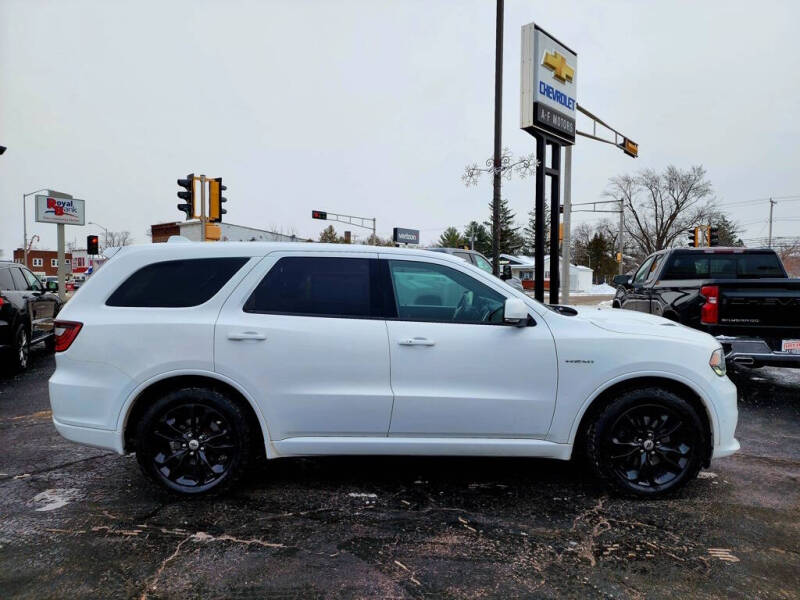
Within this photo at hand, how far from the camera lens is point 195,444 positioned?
3.57 m

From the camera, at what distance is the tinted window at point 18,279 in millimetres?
8852

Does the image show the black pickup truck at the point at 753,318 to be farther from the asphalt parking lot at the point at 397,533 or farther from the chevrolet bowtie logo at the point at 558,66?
the chevrolet bowtie logo at the point at 558,66

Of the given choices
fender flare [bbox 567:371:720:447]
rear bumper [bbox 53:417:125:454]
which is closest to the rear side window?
rear bumper [bbox 53:417:125:454]

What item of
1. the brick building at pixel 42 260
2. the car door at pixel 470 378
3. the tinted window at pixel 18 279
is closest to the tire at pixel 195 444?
the car door at pixel 470 378

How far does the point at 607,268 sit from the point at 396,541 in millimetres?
80098

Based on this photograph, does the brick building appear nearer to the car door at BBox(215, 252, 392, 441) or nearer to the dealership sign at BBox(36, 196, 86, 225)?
the dealership sign at BBox(36, 196, 86, 225)

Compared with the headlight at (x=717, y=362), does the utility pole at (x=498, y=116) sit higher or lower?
higher

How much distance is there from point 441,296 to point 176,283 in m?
1.85

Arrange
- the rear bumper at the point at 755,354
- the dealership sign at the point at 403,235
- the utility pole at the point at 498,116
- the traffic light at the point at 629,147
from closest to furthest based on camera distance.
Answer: the rear bumper at the point at 755,354
the utility pole at the point at 498,116
the traffic light at the point at 629,147
the dealership sign at the point at 403,235

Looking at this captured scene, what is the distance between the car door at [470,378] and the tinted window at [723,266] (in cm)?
595

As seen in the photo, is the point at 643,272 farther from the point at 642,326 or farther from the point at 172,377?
the point at 172,377

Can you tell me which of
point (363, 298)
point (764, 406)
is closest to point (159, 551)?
point (363, 298)

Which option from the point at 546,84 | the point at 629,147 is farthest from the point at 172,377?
the point at 629,147

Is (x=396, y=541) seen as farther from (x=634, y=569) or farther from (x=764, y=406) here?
(x=764, y=406)
